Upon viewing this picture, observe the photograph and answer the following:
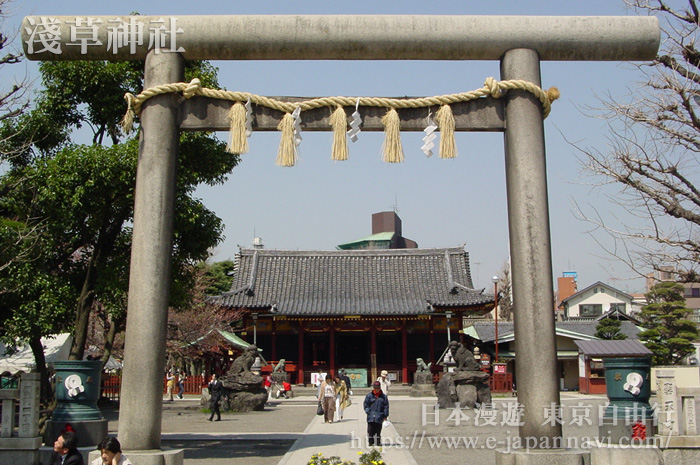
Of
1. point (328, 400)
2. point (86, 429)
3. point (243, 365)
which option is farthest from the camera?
point (243, 365)

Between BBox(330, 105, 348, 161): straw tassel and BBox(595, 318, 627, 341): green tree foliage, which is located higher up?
BBox(330, 105, 348, 161): straw tassel

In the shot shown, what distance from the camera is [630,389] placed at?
10328 mm

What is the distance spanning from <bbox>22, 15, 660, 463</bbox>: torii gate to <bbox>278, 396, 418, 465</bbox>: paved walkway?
15.0 ft

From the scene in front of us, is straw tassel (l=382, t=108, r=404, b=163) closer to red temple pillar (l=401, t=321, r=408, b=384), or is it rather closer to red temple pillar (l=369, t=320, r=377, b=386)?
red temple pillar (l=369, t=320, r=377, b=386)

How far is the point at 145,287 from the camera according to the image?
23.2 ft

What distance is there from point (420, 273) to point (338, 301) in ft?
17.9

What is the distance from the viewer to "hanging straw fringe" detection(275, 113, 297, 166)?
7.47 meters

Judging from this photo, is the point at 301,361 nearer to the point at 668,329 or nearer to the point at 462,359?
the point at 462,359

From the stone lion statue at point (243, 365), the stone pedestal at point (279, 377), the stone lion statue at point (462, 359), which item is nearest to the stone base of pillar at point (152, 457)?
the stone lion statue at point (243, 365)

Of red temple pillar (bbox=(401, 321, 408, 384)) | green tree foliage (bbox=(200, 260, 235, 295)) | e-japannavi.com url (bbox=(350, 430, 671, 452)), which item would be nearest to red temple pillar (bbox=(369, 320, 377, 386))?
red temple pillar (bbox=(401, 321, 408, 384))

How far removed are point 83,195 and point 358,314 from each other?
76.2ft

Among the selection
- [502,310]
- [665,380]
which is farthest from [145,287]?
[502,310]

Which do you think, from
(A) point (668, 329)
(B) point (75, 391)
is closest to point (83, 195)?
(B) point (75, 391)

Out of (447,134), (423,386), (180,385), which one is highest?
(447,134)
